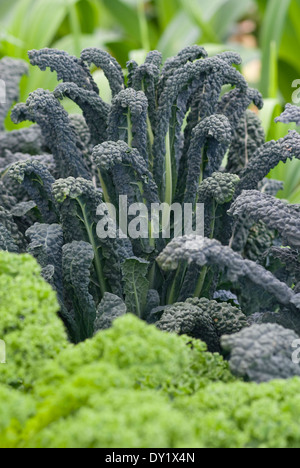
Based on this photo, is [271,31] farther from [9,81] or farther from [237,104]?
[237,104]

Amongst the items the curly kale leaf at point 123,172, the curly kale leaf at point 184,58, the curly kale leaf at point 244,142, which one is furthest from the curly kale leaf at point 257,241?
the curly kale leaf at point 184,58

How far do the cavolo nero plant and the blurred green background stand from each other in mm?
422

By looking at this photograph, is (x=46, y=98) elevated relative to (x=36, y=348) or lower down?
elevated

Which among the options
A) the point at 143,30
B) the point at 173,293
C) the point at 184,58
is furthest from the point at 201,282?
the point at 143,30

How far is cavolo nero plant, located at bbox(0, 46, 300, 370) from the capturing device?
0.92 m

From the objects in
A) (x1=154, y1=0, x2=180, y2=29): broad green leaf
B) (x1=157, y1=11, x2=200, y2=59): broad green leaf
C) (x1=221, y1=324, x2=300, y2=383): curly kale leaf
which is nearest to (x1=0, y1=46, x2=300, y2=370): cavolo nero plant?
(x1=221, y1=324, x2=300, y2=383): curly kale leaf

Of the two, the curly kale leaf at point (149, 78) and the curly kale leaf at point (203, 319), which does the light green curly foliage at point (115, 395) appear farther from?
the curly kale leaf at point (149, 78)

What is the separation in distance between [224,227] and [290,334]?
12.7 inches

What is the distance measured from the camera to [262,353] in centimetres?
73

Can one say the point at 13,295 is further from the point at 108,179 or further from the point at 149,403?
the point at 108,179

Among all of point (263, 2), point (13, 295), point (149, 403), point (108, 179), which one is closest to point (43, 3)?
point (263, 2)

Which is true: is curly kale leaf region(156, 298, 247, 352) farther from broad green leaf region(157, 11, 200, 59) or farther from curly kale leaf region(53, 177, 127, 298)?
broad green leaf region(157, 11, 200, 59)

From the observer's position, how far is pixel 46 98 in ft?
3.20

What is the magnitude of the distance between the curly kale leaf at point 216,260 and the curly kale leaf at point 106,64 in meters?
0.39
